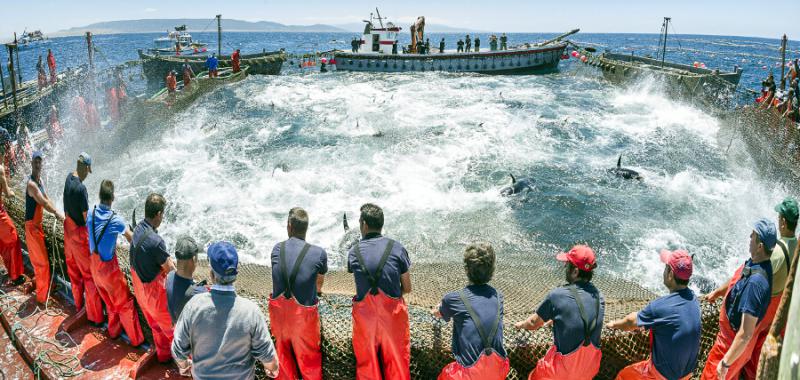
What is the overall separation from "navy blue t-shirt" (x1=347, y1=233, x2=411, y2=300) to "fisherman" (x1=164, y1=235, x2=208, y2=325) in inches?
53.1

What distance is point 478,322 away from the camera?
3.81m

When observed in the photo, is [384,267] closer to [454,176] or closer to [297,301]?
[297,301]

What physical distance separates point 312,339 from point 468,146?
56.8 ft

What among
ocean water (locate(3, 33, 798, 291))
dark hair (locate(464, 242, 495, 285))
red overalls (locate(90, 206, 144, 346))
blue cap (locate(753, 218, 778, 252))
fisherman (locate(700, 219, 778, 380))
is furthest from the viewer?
ocean water (locate(3, 33, 798, 291))

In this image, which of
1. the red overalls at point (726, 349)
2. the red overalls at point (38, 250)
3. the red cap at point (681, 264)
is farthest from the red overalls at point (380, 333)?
the red overalls at point (38, 250)

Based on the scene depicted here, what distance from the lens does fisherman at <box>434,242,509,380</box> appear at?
12.6 ft

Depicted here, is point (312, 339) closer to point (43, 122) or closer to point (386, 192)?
point (386, 192)

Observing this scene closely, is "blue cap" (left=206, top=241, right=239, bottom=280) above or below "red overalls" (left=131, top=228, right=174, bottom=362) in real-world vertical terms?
above

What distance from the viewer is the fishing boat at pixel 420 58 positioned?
134 ft

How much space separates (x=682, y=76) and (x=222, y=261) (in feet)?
99.2

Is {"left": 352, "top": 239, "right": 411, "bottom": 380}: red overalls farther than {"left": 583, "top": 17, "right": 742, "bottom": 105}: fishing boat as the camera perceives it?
No

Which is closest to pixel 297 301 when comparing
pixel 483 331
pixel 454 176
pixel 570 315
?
pixel 483 331

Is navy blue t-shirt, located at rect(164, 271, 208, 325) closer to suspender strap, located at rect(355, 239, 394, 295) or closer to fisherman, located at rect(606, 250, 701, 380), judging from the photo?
suspender strap, located at rect(355, 239, 394, 295)

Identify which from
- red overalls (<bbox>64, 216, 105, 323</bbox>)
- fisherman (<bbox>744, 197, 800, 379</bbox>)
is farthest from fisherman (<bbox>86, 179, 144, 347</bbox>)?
fisherman (<bbox>744, 197, 800, 379</bbox>)
